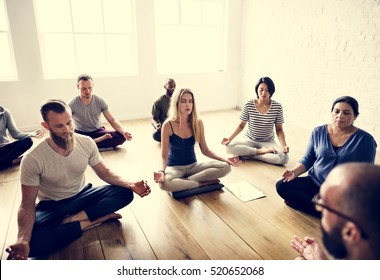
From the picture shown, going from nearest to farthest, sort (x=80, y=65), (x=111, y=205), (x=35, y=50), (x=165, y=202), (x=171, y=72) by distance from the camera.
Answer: (x=111, y=205), (x=165, y=202), (x=35, y=50), (x=80, y=65), (x=171, y=72)

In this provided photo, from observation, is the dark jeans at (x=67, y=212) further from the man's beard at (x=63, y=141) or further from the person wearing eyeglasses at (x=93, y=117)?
the person wearing eyeglasses at (x=93, y=117)

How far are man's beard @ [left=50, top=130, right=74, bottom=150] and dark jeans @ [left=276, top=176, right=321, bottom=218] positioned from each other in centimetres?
163

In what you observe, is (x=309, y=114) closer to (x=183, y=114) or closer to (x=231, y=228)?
(x=183, y=114)

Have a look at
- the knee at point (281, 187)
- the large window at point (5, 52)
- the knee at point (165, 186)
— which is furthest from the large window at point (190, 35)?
the knee at point (281, 187)

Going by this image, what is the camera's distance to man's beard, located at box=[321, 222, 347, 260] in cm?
86

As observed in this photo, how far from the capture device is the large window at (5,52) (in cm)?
431

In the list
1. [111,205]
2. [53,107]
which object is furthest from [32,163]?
[111,205]

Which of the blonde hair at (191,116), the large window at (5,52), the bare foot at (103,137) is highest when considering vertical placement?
the large window at (5,52)

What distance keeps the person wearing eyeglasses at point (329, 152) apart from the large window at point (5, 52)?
4.31m

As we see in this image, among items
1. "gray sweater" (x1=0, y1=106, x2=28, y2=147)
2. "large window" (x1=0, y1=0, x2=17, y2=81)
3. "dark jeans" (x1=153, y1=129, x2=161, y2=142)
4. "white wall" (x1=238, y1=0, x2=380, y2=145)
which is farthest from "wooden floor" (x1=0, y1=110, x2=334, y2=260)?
"large window" (x1=0, y1=0, x2=17, y2=81)

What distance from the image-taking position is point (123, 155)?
367cm

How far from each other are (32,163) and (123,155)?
6.27 ft

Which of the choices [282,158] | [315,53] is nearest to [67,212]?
[282,158]

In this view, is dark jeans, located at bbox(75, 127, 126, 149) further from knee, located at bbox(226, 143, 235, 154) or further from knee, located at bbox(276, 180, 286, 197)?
knee, located at bbox(276, 180, 286, 197)
